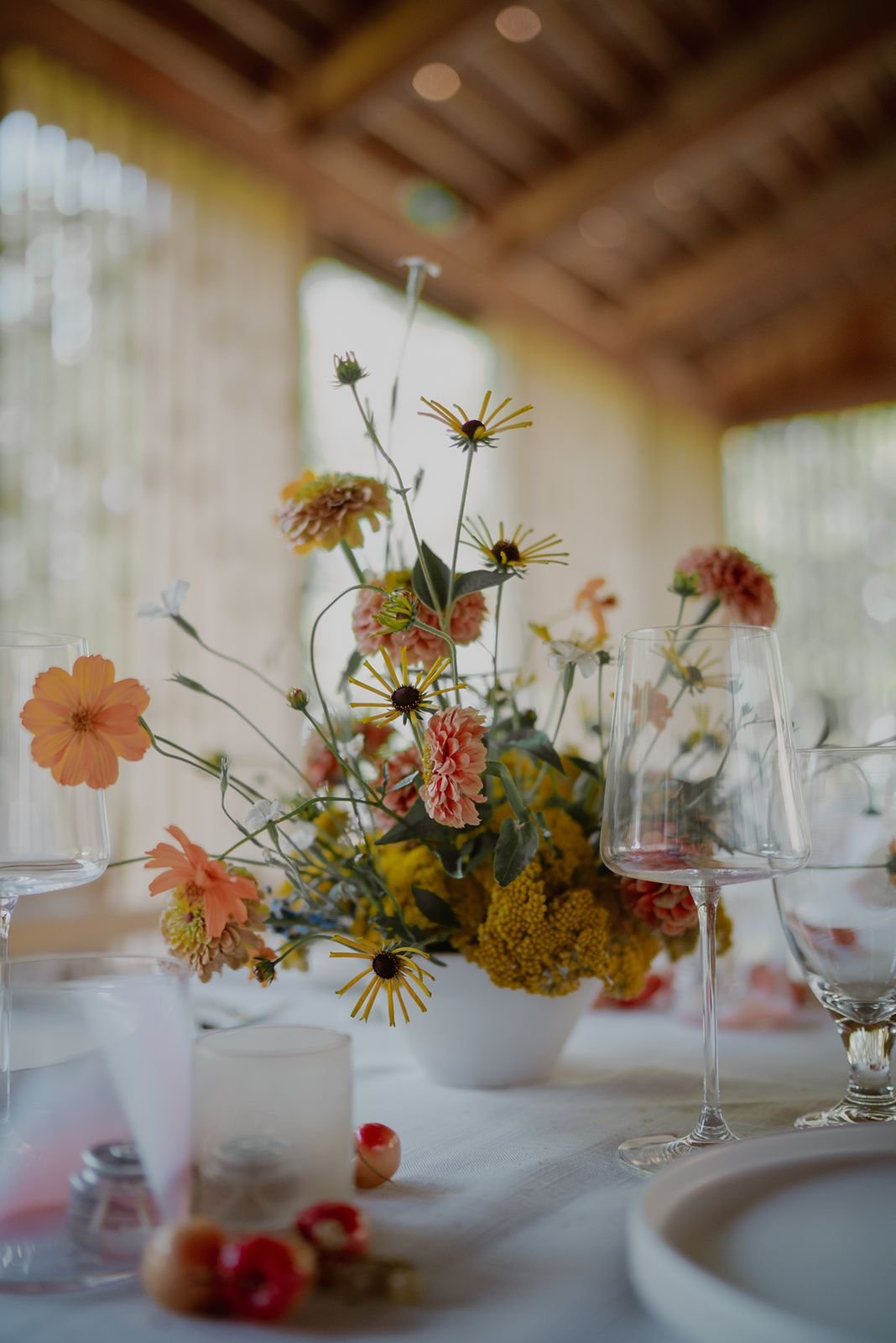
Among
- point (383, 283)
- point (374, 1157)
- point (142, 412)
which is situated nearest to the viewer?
point (374, 1157)

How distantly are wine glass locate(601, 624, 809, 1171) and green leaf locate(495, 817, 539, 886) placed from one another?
0.05 meters

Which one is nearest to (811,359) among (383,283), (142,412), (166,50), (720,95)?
(720,95)

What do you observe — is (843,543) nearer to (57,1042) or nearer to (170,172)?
(170,172)

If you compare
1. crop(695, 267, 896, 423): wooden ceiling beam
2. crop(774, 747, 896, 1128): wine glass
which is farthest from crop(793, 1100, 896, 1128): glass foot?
crop(695, 267, 896, 423): wooden ceiling beam

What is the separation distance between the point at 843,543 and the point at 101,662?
604 centimetres

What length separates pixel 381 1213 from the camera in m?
0.53

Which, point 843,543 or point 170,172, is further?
point 843,543

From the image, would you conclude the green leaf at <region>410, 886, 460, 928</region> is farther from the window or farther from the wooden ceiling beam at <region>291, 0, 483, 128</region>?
the window

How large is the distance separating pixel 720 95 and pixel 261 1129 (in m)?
4.11

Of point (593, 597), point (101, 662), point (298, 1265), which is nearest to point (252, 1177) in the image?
point (298, 1265)

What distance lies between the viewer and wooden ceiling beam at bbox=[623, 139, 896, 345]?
15.5 feet

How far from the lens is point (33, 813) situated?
59cm

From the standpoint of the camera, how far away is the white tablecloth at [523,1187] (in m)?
0.41

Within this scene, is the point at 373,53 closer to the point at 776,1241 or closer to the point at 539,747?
the point at 539,747
